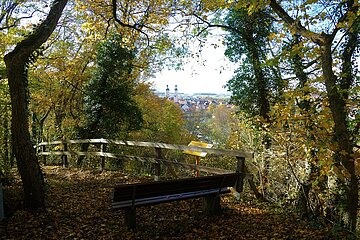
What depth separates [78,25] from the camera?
15344 millimetres

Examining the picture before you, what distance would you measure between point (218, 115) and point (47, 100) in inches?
832

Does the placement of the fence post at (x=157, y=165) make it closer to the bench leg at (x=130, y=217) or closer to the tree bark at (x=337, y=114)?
the bench leg at (x=130, y=217)

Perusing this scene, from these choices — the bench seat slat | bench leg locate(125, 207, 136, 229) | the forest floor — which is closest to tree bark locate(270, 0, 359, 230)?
the forest floor

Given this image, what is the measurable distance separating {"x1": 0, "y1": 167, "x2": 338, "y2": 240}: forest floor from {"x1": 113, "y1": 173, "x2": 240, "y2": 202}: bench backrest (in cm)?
56

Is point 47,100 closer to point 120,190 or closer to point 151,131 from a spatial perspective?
point 151,131

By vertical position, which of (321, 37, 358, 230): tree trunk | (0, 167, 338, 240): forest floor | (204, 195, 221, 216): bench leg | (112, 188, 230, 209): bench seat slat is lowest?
(0, 167, 338, 240): forest floor

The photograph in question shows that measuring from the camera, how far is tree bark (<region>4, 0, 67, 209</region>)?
4.99m

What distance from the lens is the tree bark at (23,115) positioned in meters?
4.99

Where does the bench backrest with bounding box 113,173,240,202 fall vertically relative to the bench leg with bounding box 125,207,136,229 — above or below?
above

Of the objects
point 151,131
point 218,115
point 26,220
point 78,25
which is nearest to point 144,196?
point 26,220

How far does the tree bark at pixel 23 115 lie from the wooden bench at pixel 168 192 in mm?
1992

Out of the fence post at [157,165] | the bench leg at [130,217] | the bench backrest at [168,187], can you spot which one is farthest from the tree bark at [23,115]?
the fence post at [157,165]

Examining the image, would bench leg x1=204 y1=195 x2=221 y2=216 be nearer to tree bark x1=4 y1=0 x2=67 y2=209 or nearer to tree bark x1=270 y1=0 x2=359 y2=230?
tree bark x1=270 y1=0 x2=359 y2=230

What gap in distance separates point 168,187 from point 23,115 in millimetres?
2921
